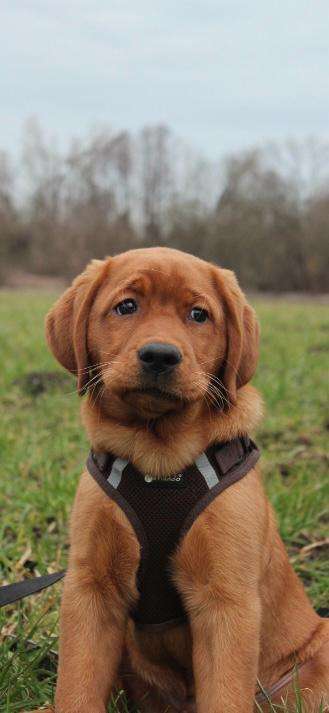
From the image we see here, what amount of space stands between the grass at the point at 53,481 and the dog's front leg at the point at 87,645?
0.43 meters

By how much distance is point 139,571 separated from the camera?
8.84 feet

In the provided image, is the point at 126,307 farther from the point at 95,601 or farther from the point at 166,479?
the point at 95,601

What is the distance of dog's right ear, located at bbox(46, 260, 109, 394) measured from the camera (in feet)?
9.56

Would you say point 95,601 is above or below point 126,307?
below

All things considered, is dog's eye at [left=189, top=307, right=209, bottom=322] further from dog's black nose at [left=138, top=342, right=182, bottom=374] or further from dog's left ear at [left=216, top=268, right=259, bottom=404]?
dog's black nose at [left=138, top=342, right=182, bottom=374]

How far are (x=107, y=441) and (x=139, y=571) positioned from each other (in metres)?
0.47

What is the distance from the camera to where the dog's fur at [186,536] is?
102 inches

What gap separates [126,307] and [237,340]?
426 millimetres

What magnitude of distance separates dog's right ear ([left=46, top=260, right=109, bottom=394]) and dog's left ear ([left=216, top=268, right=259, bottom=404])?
0.47 meters

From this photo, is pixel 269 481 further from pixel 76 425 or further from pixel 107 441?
pixel 107 441

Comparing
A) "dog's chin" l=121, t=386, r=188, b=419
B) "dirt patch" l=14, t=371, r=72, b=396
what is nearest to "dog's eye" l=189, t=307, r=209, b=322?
"dog's chin" l=121, t=386, r=188, b=419

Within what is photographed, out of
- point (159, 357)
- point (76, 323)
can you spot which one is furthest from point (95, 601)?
point (76, 323)

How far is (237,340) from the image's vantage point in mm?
2922

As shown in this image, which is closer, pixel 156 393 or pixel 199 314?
pixel 156 393
